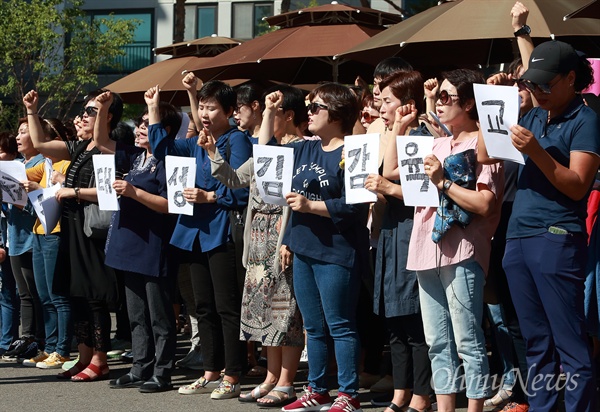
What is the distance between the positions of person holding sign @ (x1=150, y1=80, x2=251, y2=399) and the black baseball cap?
9.14 feet

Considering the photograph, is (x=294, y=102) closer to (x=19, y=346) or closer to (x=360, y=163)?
(x=360, y=163)

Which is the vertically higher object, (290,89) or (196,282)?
(290,89)

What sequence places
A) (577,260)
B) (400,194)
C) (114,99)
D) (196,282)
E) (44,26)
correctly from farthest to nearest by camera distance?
(44,26) < (114,99) < (196,282) < (400,194) < (577,260)

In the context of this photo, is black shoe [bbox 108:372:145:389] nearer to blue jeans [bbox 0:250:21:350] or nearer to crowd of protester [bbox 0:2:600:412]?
crowd of protester [bbox 0:2:600:412]

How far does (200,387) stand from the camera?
312 inches

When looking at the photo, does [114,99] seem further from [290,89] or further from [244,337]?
[244,337]

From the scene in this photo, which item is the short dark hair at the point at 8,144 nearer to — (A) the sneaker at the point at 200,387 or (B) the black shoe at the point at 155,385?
(B) the black shoe at the point at 155,385

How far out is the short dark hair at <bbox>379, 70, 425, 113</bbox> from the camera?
267 inches

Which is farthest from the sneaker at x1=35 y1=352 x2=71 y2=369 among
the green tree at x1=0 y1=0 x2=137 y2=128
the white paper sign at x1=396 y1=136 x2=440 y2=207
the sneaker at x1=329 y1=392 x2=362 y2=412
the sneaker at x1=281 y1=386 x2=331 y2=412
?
the green tree at x1=0 y1=0 x2=137 y2=128

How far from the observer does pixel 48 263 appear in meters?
9.00

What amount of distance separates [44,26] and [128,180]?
2271cm

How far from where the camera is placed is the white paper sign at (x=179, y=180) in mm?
7684

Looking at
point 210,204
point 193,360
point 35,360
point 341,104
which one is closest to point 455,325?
point 341,104

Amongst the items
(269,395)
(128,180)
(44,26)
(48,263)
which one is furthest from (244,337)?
(44,26)
